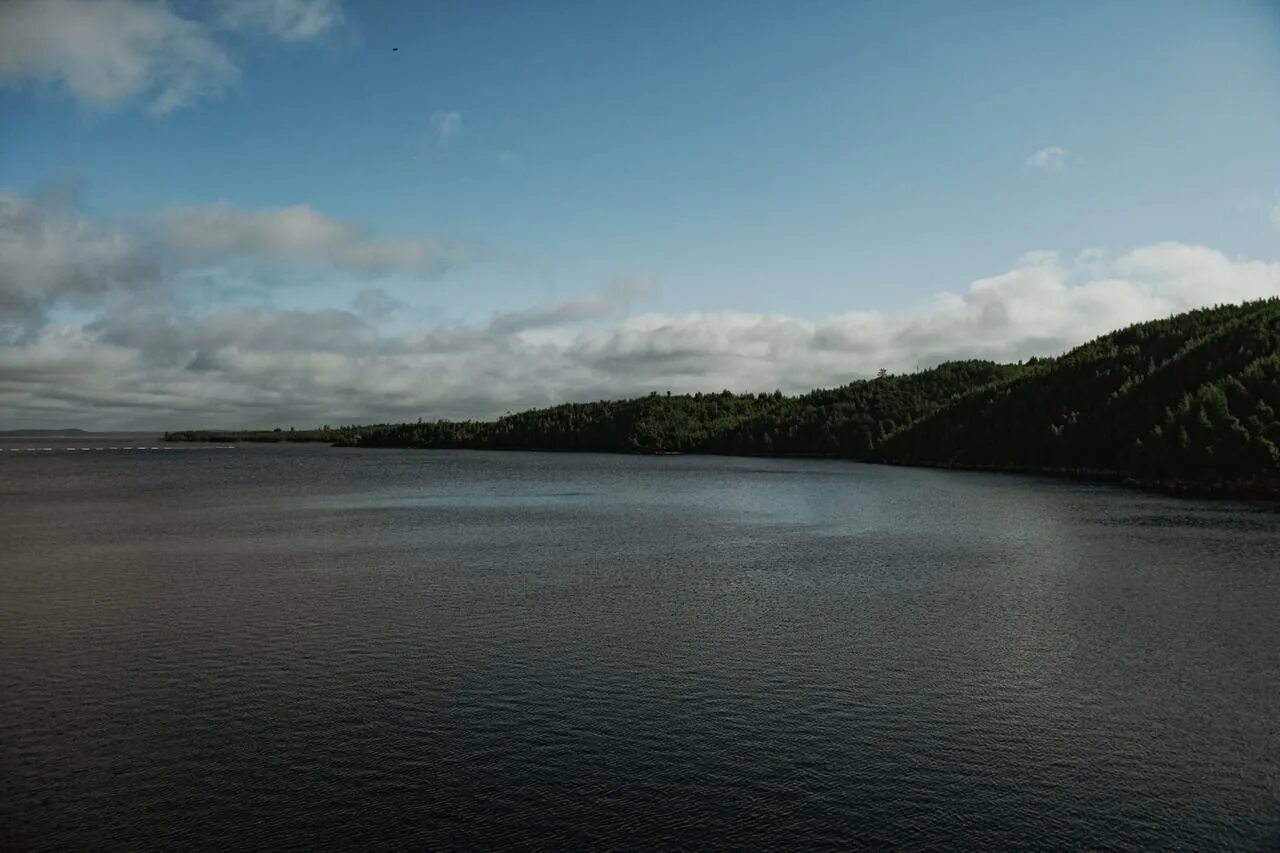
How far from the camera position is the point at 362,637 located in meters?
34.6

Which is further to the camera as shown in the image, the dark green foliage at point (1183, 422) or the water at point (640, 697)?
the dark green foliage at point (1183, 422)

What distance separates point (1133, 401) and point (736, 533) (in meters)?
131

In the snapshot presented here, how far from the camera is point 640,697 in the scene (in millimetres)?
26781

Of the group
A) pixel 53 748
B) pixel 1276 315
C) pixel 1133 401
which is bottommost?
pixel 53 748

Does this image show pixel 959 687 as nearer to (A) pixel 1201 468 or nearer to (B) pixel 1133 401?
(A) pixel 1201 468

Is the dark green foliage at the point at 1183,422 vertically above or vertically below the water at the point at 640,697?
above

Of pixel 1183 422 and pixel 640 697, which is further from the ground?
Result: pixel 1183 422

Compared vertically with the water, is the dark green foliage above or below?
above

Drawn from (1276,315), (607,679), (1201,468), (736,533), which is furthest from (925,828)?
(1276,315)

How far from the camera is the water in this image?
18.8m

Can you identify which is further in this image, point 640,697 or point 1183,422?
point 1183,422

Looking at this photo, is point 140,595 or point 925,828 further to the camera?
point 140,595

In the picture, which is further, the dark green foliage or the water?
the dark green foliage

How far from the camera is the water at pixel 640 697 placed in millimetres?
18750
